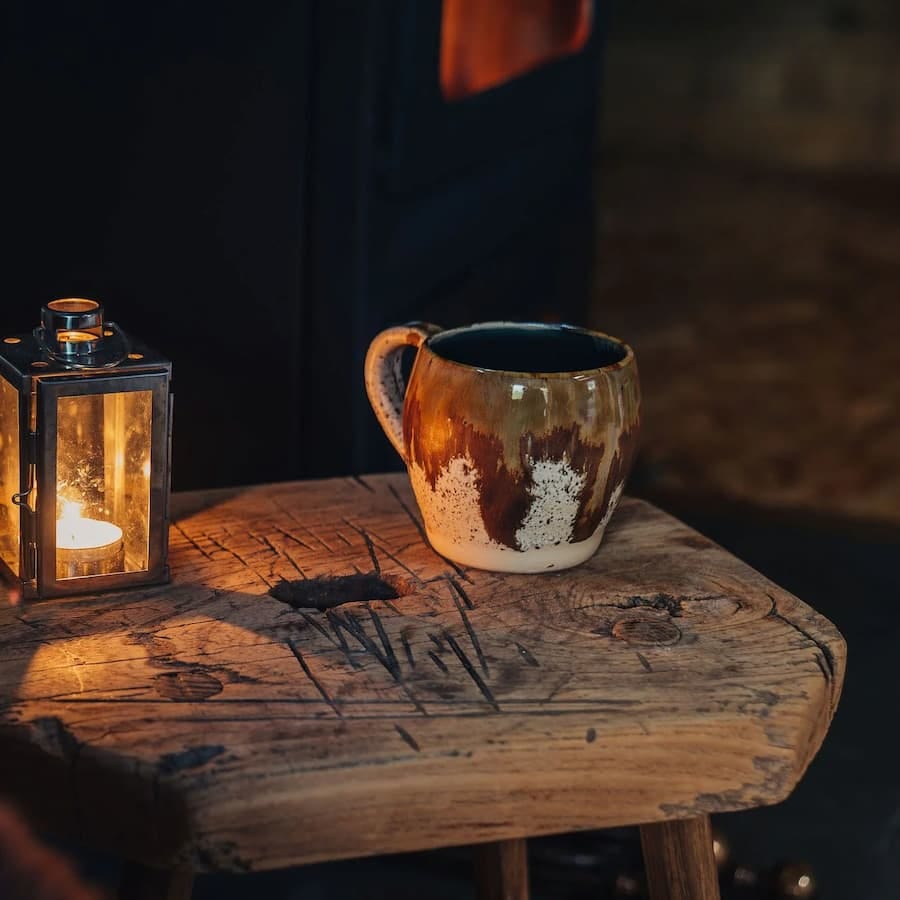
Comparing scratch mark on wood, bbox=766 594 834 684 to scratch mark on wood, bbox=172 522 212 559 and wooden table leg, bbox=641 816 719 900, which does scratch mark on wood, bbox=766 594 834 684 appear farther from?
scratch mark on wood, bbox=172 522 212 559

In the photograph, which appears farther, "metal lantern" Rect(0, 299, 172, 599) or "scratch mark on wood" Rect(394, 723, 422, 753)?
"metal lantern" Rect(0, 299, 172, 599)

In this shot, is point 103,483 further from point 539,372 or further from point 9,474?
point 539,372

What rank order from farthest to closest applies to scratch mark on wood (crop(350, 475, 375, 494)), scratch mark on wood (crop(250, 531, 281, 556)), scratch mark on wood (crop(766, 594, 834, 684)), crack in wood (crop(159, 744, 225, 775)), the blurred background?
the blurred background
scratch mark on wood (crop(350, 475, 375, 494))
scratch mark on wood (crop(250, 531, 281, 556))
scratch mark on wood (crop(766, 594, 834, 684))
crack in wood (crop(159, 744, 225, 775))

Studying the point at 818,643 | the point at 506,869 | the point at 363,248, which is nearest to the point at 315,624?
the point at 818,643

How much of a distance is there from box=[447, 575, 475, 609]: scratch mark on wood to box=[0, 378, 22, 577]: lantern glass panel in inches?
9.0

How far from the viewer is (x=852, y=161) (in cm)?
485

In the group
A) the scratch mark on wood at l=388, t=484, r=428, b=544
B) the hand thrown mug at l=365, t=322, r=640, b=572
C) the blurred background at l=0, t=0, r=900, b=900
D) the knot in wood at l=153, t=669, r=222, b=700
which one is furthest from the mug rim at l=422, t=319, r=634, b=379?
the blurred background at l=0, t=0, r=900, b=900

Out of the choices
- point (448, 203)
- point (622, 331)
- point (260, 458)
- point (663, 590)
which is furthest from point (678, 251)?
point (663, 590)

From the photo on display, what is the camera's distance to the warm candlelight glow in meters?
0.70

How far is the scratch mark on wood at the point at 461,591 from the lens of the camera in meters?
0.69

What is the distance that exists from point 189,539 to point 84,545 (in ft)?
0.24

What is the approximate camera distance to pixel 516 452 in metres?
0.69

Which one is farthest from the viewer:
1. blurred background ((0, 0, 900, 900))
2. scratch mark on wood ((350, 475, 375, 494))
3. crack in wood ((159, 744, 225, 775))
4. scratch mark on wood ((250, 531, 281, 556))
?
blurred background ((0, 0, 900, 900))

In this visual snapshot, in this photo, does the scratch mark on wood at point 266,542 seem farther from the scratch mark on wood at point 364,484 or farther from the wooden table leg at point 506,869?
the wooden table leg at point 506,869
